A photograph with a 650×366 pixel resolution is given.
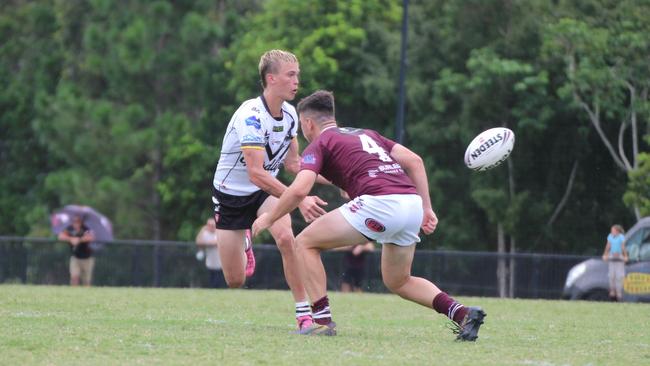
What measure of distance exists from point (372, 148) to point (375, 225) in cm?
64

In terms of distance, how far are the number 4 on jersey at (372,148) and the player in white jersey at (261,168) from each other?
59 centimetres

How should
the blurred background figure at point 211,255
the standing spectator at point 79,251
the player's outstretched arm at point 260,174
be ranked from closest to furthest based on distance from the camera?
the player's outstretched arm at point 260,174 < the standing spectator at point 79,251 < the blurred background figure at point 211,255

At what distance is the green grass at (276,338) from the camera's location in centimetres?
796

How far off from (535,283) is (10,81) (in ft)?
98.0

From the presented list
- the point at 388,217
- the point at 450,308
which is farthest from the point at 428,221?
the point at 450,308

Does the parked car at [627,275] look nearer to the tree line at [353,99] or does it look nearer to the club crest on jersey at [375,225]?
the tree line at [353,99]

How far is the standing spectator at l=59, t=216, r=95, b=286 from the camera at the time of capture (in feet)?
86.3

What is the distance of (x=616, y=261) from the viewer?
78.6ft

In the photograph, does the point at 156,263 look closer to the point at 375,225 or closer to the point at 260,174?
the point at 260,174

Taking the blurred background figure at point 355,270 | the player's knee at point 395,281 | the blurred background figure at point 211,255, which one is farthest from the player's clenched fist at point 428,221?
the blurred background figure at point 355,270

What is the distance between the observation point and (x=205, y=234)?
28297 mm

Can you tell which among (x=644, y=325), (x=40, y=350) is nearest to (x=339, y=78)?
(x=644, y=325)

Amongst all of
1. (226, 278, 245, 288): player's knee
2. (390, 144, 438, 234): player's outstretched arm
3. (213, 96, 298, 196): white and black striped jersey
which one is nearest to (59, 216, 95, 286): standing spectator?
(226, 278, 245, 288): player's knee

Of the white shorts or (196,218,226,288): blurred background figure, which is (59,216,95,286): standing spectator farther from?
the white shorts
